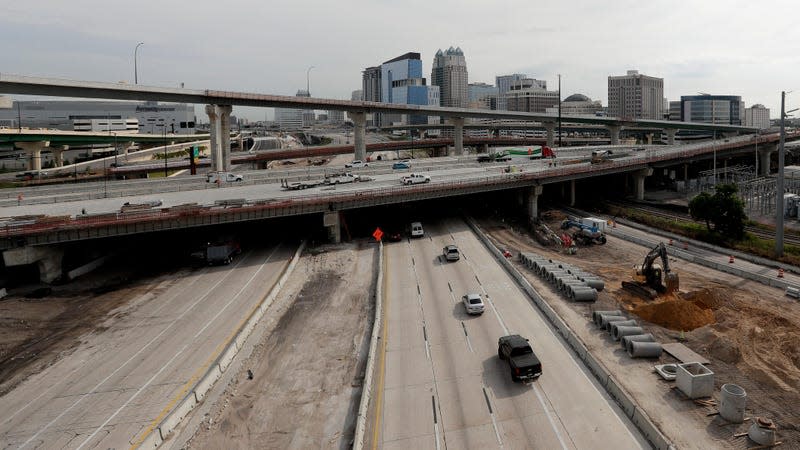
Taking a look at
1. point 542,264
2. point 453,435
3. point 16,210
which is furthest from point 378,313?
point 16,210

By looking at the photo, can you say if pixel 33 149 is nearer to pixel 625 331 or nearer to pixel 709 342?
pixel 625 331

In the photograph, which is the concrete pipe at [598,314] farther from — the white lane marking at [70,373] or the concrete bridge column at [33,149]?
the concrete bridge column at [33,149]

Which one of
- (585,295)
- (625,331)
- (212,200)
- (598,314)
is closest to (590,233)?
(585,295)

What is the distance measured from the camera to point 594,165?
77938 mm

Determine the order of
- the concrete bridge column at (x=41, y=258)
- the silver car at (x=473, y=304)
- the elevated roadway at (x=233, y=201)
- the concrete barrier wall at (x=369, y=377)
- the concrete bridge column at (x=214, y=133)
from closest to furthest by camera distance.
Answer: the concrete barrier wall at (x=369, y=377) → the silver car at (x=473, y=304) → the concrete bridge column at (x=41, y=258) → the elevated roadway at (x=233, y=201) → the concrete bridge column at (x=214, y=133)

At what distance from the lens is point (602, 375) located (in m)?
22.8

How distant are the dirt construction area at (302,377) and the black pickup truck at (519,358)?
719 cm

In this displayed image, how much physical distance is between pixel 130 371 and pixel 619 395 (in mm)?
23753

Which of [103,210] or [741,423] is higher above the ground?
[103,210]

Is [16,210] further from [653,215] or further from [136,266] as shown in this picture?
[653,215]

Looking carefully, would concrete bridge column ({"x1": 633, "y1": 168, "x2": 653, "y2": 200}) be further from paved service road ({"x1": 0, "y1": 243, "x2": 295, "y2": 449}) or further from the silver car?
paved service road ({"x1": 0, "y1": 243, "x2": 295, "y2": 449})

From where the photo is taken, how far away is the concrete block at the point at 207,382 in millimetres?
22406

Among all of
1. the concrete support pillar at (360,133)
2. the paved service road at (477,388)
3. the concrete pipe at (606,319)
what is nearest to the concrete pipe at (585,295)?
the paved service road at (477,388)

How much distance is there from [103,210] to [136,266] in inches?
298
